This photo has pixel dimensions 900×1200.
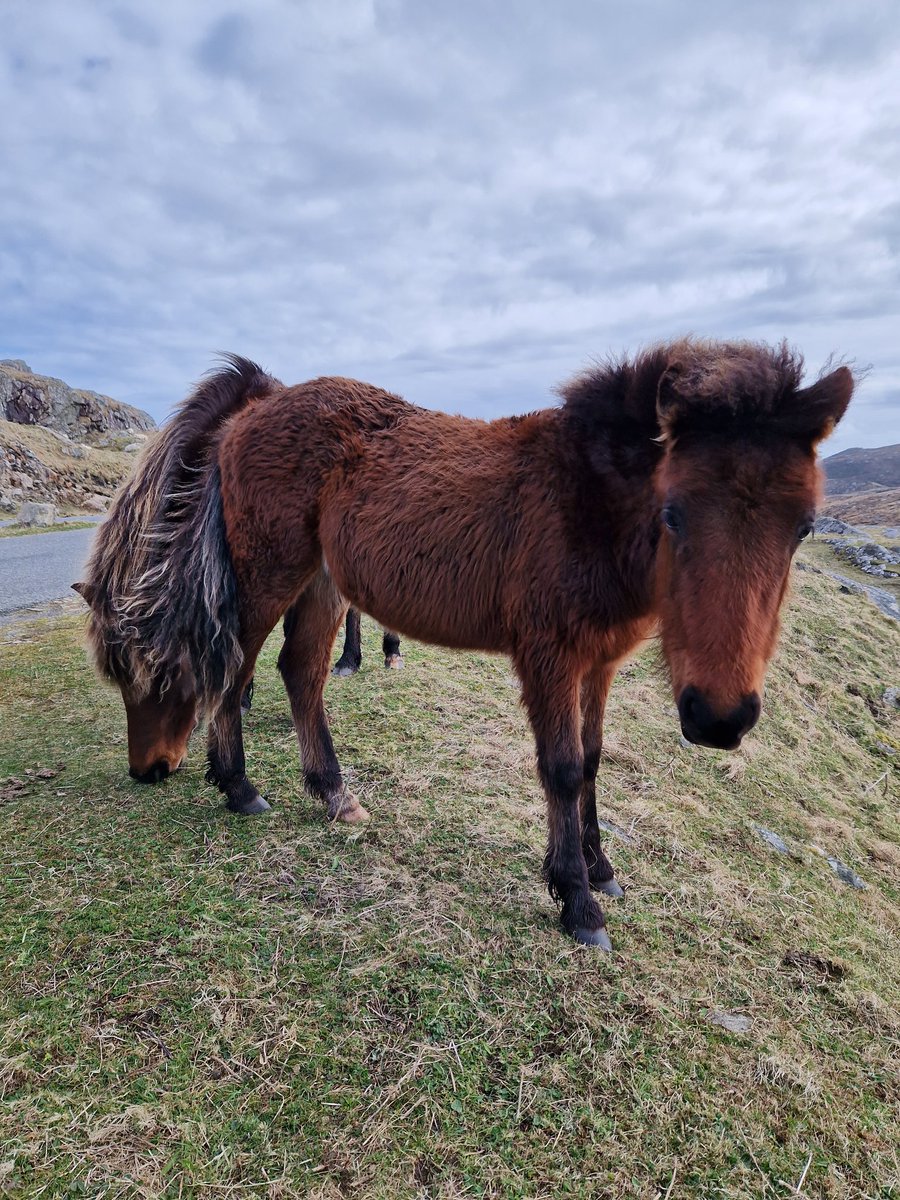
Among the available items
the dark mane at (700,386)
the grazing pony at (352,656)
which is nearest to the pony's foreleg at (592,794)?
the dark mane at (700,386)

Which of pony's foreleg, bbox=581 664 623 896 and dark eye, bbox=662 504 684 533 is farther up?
dark eye, bbox=662 504 684 533

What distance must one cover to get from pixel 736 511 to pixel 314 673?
2.81m

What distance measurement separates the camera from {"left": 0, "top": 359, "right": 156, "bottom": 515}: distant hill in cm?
3972

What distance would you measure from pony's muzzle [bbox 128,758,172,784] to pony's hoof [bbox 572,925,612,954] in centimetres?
280

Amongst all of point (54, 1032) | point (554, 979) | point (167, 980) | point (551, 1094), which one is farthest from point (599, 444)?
point (54, 1032)

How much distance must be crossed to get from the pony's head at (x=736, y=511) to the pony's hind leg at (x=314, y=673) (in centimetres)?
238

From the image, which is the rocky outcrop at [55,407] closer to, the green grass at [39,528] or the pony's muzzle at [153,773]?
the green grass at [39,528]

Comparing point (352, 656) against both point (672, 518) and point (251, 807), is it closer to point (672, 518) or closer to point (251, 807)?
point (251, 807)

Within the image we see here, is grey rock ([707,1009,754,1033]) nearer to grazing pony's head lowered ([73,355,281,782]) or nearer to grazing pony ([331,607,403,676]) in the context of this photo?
grazing pony's head lowered ([73,355,281,782])

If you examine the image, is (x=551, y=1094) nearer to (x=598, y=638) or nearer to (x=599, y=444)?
(x=598, y=638)

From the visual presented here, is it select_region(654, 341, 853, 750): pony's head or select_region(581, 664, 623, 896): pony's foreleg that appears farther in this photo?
select_region(581, 664, 623, 896): pony's foreleg

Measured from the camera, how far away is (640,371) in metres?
2.78

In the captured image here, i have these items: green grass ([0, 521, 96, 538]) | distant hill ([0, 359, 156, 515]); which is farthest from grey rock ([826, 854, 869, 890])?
green grass ([0, 521, 96, 538])

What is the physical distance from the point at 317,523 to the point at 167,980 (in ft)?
7.69
